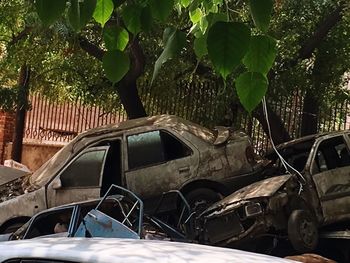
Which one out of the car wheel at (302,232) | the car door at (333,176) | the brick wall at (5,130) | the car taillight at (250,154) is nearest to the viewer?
the car wheel at (302,232)

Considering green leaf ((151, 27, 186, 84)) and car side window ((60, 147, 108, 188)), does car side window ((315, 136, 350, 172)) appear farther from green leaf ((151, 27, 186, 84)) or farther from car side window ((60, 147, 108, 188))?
green leaf ((151, 27, 186, 84))

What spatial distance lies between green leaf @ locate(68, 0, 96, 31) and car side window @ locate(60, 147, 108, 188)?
730 centimetres

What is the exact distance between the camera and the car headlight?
729 centimetres

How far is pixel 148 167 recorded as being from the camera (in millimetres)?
8898

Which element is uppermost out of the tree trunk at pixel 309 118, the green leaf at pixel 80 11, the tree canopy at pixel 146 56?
the tree canopy at pixel 146 56

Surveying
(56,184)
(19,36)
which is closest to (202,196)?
(56,184)

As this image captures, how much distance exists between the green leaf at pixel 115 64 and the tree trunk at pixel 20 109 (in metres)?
10.6

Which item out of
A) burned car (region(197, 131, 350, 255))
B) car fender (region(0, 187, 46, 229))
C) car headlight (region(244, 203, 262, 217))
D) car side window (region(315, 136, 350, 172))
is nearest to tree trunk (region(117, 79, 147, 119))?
car fender (region(0, 187, 46, 229))

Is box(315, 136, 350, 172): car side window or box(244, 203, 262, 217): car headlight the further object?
box(315, 136, 350, 172): car side window

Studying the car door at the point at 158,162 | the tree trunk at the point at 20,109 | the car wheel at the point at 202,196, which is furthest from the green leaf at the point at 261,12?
the tree trunk at the point at 20,109

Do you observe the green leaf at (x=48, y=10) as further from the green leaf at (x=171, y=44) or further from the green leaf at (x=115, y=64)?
the green leaf at (x=171, y=44)

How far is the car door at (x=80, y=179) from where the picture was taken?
890 centimetres

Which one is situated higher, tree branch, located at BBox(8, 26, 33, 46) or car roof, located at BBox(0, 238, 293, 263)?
tree branch, located at BBox(8, 26, 33, 46)

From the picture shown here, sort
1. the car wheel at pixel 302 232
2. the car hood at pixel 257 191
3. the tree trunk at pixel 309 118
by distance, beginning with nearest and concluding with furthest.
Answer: the car wheel at pixel 302 232 → the car hood at pixel 257 191 → the tree trunk at pixel 309 118
